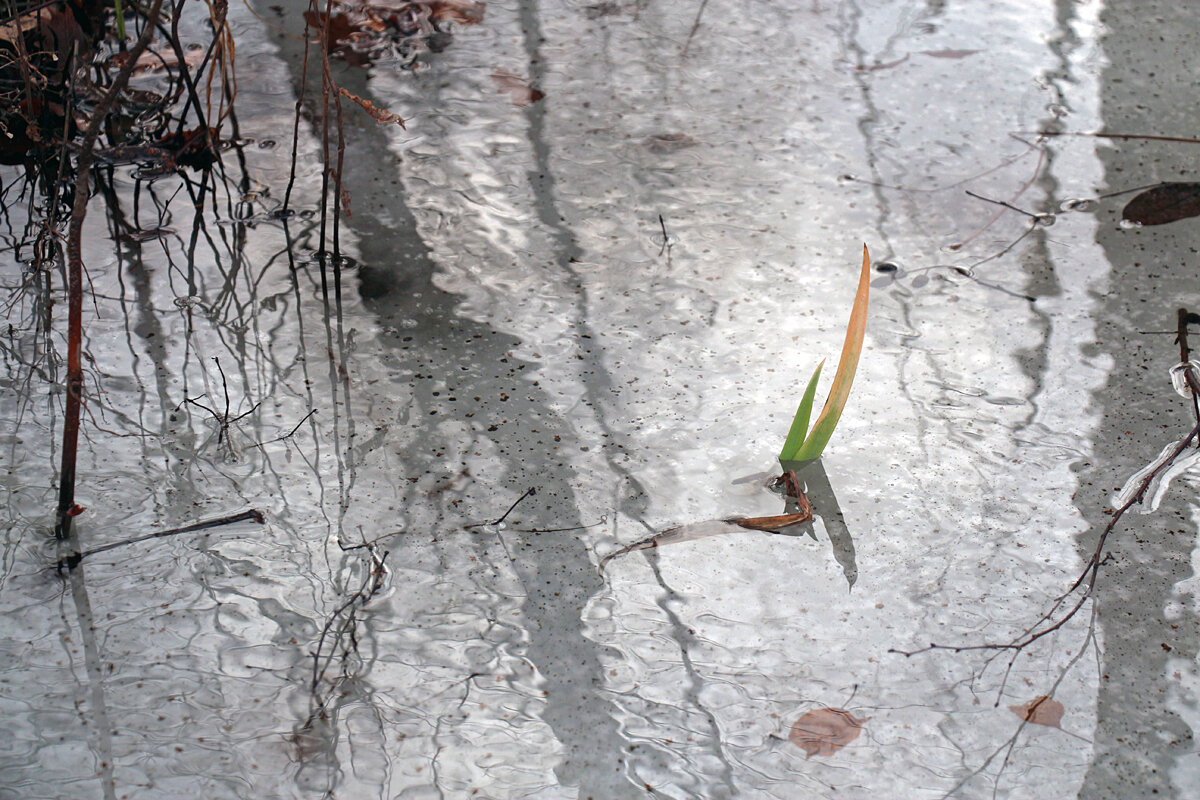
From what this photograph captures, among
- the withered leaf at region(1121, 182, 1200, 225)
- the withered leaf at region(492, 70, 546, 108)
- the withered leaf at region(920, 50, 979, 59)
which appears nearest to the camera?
the withered leaf at region(1121, 182, 1200, 225)

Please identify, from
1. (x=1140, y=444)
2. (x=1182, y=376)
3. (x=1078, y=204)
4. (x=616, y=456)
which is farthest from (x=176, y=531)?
(x=1078, y=204)

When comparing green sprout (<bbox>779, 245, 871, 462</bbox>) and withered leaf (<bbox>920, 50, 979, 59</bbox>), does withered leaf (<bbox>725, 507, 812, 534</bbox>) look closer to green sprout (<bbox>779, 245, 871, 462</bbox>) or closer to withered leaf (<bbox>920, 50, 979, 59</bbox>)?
green sprout (<bbox>779, 245, 871, 462</bbox>)

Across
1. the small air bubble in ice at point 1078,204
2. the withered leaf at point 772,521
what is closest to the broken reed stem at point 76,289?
the withered leaf at point 772,521

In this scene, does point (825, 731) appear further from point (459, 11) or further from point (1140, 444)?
point (459, 11)

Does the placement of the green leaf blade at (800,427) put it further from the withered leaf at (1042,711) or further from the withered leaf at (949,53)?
the withered leaf at (949,53)

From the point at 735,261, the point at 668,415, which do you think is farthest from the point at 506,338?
the point at 735,261

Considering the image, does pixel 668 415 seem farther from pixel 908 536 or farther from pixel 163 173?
pixel 163 173

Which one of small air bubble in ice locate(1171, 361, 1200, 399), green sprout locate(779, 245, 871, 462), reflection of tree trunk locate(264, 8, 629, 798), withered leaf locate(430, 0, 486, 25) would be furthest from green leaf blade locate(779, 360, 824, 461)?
withered leaf locate(430, 0, 486, 25)
